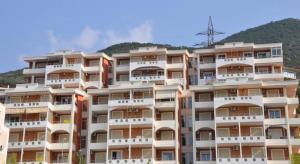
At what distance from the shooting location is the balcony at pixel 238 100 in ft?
216

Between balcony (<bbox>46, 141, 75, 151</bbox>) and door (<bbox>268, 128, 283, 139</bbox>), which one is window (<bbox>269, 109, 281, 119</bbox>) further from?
balcony (<bbox>46, 141, 75, 151</bbox>)

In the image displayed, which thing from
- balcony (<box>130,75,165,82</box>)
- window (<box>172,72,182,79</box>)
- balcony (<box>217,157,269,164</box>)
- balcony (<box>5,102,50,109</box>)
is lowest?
balcony (<box>217,157,269,164</box>)

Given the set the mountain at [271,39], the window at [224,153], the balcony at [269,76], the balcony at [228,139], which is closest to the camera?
the balcony at [228,139]

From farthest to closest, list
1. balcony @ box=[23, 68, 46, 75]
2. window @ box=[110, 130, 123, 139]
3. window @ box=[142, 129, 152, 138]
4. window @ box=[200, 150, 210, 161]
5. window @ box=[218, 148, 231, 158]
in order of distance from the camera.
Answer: balcony @ box=[23, 68, 46, 75] < window @ box=[110, 130, 123, 139] < window @ box=[142, 129, 152, 138] < window @ box=[200, 150, 210, 161] < window @ box=[218, 148, 231, 158]

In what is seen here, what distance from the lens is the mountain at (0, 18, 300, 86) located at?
125 meters

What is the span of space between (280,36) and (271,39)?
6.63 m

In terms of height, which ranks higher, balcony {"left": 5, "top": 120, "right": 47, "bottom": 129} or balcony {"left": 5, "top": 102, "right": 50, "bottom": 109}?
balcony {"left": 5, "top": 102, "right": 50, "bottom": 109}

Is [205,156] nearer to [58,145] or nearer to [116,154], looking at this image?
[116,154]

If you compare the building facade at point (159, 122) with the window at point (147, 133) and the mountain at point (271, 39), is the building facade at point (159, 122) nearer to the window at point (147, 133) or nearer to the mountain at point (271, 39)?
the window at point (147, 133)

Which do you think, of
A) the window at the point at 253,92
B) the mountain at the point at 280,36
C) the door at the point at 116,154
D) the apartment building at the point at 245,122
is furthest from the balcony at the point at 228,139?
the mountain at the point at 280,36

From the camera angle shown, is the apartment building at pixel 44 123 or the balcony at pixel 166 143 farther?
the apartment building at pixel 44 123

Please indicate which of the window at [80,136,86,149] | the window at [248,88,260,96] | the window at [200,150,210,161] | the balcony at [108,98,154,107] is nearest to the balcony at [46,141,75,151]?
the window at [80,136,86,149]

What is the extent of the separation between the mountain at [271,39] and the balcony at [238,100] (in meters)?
53.9

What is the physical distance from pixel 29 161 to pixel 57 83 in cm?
1587
